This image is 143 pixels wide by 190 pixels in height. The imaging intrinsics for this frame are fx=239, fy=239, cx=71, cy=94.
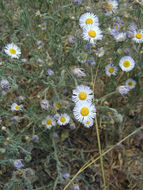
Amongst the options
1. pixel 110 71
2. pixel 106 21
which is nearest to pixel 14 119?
pixel 110 71

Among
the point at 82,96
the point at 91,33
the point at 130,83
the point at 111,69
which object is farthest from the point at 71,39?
the point at 130,83

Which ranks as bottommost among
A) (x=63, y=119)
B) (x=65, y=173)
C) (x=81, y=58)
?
(x=65, y=173)

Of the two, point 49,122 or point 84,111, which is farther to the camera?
point 49,122

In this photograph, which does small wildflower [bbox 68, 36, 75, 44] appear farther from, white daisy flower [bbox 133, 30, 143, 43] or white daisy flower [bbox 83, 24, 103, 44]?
white daisy flower [bbox 133, 30, 143, 43]

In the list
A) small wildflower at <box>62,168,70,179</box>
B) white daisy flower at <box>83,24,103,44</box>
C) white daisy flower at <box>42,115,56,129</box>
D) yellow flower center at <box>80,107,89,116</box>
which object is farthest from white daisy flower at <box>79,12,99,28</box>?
small wildflower at <box>62,168,70,179</box>

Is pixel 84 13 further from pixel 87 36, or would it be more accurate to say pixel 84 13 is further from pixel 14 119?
pixel 14 119

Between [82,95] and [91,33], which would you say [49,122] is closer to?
[82,95]
